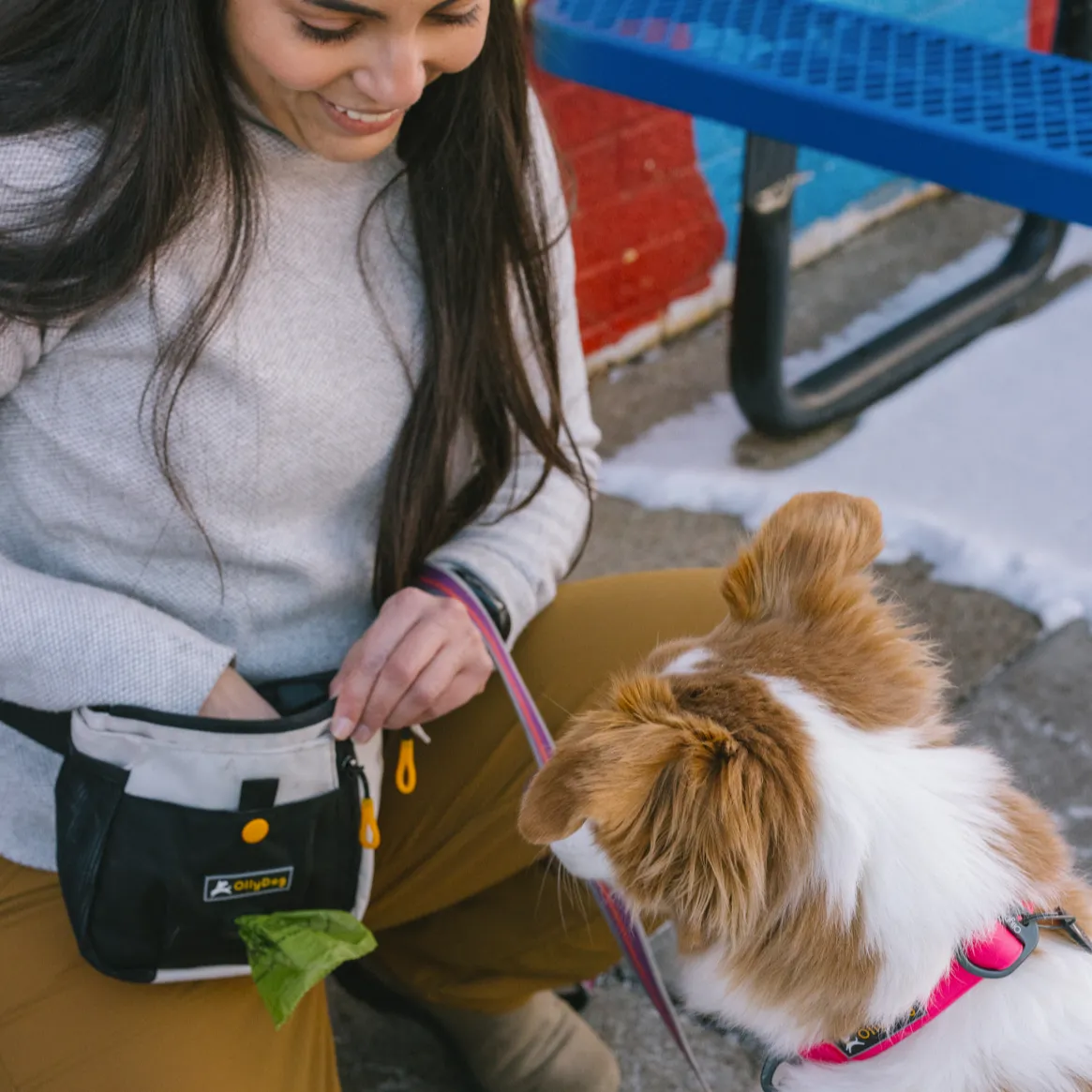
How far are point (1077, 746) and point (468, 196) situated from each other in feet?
5.72

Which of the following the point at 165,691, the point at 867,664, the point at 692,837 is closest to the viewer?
the point at 692,837

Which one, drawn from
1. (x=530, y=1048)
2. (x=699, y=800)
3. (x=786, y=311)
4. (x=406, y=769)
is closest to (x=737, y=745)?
(x=699, y=800)

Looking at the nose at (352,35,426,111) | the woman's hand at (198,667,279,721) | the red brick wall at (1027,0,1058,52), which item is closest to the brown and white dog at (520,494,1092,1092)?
the woman's hand at (198,667,279,721)

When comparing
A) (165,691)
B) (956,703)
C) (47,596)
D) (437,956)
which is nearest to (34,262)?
(47,596)

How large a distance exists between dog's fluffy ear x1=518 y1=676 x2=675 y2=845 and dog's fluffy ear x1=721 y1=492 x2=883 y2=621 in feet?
0.94

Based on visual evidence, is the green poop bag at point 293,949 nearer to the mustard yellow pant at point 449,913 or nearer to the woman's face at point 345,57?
the mustard yellow pant at point 449,913

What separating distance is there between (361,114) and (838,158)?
3415 mm

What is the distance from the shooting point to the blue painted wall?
407 centimetres

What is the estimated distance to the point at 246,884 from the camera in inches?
62.0

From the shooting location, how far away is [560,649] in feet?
6.40

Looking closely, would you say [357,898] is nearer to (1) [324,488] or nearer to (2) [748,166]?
(1) [324,488]

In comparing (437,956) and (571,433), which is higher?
(571,433)

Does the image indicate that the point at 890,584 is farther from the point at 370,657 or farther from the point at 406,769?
the point at 370,657

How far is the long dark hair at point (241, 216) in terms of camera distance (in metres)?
1.47
